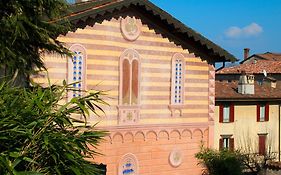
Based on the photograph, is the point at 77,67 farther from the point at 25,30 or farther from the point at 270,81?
the point at 270,81

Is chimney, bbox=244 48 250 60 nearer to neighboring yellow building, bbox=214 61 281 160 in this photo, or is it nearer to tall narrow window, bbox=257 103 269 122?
neighboring yellow building, bbox=214 61 281 160

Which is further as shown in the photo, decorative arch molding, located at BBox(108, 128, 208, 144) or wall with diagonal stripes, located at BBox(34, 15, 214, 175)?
decorative arch molding, located at BBox(108, 128, 208, 144)

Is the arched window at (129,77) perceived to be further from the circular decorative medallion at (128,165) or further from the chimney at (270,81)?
the chimney at (270,81)

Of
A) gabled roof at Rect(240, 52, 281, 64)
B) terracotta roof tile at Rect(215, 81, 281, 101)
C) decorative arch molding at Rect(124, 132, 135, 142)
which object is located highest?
gabled roof at Rect(240, 52, 281, 64)

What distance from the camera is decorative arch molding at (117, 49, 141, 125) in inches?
664

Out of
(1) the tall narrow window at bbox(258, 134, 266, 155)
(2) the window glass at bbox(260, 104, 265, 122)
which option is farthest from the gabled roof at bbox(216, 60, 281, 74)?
(1) the tall narrow window at bbox(258, 134, 266, 155)

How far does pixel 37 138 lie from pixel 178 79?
1124 centimetres

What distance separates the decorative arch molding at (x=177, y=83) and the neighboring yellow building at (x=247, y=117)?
7536 millimetres

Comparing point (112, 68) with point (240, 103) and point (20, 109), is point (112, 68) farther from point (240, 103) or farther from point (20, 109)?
point (240, 103)

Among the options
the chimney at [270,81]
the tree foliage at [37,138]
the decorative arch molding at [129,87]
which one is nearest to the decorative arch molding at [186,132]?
the decorative arch molding at [129,87]

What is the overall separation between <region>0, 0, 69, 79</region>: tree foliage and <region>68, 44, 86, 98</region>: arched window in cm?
504

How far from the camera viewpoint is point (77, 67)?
15.9 meters

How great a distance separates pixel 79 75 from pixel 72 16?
6.33 feet

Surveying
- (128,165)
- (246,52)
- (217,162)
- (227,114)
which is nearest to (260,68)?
(246,52)
